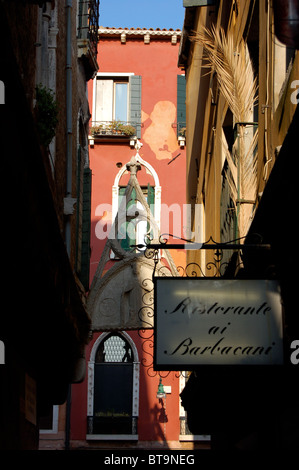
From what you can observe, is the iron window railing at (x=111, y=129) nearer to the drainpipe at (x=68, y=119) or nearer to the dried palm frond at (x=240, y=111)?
the drainpipe at (x=68, y=119)

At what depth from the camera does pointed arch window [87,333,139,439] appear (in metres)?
22.8

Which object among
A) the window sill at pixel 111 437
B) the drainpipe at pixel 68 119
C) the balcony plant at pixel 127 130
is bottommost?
the window sill at pixel 111 437

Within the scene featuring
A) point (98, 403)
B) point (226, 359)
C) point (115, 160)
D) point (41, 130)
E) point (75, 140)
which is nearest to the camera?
point (226, 359)

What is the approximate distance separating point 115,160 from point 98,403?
22.9 feet

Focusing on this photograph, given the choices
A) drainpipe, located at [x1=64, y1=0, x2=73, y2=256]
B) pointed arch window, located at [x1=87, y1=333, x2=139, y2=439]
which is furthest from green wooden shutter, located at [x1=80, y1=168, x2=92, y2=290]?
pointed arch window, located at [x1=87, y1=333, x2=139, y2=439]

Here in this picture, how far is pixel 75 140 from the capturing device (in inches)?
478

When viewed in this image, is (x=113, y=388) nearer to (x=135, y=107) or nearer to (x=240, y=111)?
(x=135, y=107)

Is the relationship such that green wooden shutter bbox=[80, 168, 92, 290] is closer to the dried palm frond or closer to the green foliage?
the green foliage

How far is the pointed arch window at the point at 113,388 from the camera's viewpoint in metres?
22.8

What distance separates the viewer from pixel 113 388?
23.1 m

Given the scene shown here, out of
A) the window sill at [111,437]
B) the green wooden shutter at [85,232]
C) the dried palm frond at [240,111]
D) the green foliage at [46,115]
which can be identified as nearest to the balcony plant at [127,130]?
the window sill at [111,437]

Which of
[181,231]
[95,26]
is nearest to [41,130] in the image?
[95,26]

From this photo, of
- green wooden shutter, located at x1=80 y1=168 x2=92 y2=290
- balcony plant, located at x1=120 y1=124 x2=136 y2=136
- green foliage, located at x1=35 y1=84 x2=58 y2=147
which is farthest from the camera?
balcony plant, located at x1=120 y1=124 x2=136 y2=136

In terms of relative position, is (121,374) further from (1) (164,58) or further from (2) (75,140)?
(2) (75,140)
